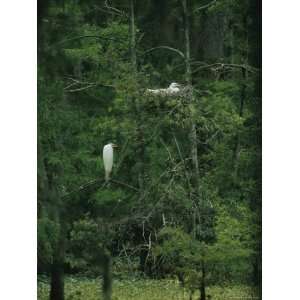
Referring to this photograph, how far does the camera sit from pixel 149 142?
6445 millimetres

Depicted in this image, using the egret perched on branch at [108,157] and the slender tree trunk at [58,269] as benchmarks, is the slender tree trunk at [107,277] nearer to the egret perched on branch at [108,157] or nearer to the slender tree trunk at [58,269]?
the slender tree trunk at [58,269]

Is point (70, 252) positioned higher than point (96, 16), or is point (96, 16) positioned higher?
point (96, 16)

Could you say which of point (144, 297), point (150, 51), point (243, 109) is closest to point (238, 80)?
point (243, 109)

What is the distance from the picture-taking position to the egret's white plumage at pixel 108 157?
6445mm

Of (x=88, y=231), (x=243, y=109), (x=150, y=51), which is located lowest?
(x=88, y=231)


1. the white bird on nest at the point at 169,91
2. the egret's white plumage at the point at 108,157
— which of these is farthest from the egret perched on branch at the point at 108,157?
the white bird on nest at the point at 169,91

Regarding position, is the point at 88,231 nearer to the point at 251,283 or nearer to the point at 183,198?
the point at 183,198

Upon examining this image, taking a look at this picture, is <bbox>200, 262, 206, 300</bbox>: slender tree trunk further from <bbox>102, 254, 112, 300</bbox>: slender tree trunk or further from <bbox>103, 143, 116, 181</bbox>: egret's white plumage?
<bbox>103, 143, 116, 181</bbox>: egret's white plumage

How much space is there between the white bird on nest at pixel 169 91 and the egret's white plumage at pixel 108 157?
0.46 meters

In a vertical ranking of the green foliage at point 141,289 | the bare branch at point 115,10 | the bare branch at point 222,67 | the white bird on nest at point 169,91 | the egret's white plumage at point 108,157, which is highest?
the bare branch at point 115,10

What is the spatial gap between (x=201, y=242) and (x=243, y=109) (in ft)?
3.14

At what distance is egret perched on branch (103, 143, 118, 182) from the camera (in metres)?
6.45

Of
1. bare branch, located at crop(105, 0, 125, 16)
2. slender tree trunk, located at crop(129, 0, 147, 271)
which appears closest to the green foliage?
Answer: slender tree trunk, located at crop(129, 0, 147, 271)

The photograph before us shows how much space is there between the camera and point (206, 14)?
644 centimetres
